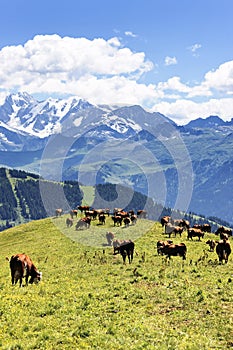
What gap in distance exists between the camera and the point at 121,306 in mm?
20984

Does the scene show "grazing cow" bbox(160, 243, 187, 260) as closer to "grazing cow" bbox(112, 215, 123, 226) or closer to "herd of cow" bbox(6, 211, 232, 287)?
"herd of cow" bbox(6, 211, 232, 287)

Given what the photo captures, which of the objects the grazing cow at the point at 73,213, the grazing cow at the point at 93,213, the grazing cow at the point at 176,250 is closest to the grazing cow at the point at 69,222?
the grazing cow at the point at 93,213

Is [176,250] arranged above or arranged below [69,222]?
below

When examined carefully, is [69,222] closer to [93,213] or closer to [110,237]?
[93,213]

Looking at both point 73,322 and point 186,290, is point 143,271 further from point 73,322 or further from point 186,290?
point 73,322

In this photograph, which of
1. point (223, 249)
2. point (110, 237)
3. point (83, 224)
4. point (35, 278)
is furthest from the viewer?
point (83, 224)

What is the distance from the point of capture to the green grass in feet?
52.5

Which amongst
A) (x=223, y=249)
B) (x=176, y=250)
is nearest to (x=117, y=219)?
(x=176, y=250)

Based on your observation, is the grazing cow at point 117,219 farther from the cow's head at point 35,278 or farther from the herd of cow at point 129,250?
the cow's head at point 35,278

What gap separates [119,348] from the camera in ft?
49.4

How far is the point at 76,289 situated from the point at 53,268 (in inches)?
460

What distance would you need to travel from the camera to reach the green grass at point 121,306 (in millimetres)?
16000

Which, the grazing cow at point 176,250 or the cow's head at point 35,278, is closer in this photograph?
the cow's head at point 35,278

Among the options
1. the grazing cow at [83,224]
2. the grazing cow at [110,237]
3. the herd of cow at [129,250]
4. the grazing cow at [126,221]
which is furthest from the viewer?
the grazing cow at [83,224]
